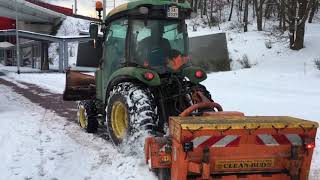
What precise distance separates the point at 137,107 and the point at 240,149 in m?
2.04

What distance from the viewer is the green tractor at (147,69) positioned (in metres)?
7.40

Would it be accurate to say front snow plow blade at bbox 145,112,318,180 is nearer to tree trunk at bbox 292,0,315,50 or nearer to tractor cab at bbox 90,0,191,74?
tractor cab at bbox 90,0,191,74

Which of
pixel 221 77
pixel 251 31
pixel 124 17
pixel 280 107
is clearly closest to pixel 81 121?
pixel 124 17

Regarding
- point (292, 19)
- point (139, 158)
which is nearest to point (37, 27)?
point (292, 19)

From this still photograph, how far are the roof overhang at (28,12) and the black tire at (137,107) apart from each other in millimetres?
40340

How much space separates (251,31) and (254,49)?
708 cm

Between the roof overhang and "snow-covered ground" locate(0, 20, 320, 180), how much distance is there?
3004cm

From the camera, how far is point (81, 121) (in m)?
10.5

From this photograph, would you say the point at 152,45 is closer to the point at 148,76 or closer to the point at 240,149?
the point at 148,76

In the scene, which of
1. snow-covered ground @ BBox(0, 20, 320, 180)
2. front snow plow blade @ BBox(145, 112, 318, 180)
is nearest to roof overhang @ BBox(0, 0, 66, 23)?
snow-covered ground @ BBox(0, 20, 320, 180)

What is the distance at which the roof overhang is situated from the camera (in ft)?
162

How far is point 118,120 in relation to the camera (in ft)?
26.6

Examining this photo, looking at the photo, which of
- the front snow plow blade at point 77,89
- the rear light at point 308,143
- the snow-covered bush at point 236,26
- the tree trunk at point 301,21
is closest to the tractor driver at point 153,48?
the front snow plow blade at point 77,89

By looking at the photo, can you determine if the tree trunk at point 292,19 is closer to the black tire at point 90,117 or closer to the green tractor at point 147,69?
the black tire at point 90,117
